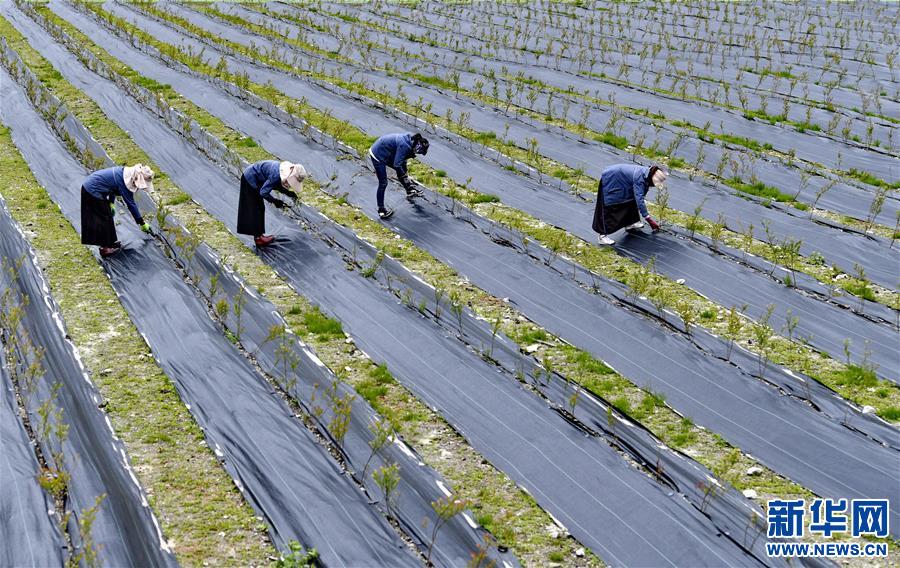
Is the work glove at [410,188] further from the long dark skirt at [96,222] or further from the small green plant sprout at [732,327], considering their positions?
the small green plant sprout at [732,327]

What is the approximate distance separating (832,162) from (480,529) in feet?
26.6

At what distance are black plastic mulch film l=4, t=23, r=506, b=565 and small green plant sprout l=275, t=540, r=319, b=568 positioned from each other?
0.07m

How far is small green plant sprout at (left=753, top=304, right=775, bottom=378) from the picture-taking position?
6.77 metres

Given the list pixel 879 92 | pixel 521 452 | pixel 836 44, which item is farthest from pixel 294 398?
pixel 836 44

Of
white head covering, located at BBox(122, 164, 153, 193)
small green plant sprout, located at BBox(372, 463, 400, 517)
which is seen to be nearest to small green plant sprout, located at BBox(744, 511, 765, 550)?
small green plant sprout, located at BBox(372, 463, 400, 517)

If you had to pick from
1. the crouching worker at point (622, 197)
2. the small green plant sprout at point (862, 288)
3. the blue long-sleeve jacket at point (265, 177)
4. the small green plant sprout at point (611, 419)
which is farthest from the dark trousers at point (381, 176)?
the small green plant sprout at point (862, 288)

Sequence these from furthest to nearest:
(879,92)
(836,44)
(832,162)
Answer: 1. (836,44)
2. (879,92)
3. (832,162)

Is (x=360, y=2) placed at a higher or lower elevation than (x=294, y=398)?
higher

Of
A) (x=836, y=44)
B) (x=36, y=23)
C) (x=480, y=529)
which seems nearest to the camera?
(x=480, y=529)

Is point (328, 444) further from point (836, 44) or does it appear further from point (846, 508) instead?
point (836, 44)

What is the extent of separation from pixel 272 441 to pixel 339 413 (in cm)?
52

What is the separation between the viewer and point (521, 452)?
5.92 m

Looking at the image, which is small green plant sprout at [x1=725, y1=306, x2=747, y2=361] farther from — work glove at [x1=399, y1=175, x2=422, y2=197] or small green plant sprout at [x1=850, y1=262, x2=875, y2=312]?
work glove at [x1=399, y1=175, x2=422, y2=197]

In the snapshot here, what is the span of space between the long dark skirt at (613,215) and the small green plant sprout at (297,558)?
4.99 m
